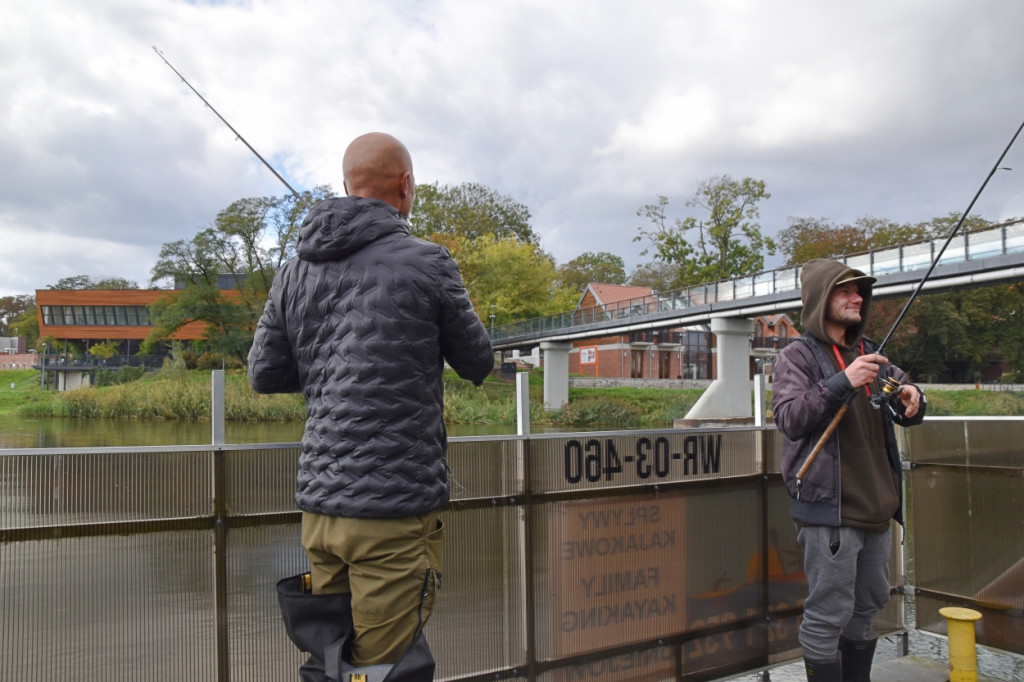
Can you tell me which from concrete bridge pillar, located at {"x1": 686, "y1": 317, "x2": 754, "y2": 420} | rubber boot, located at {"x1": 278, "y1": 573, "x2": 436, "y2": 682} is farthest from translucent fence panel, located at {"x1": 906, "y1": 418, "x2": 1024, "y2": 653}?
concrete bridge pillar, located at {"x1": 686, "y1": 317, "x2": 754, "y2": 420}

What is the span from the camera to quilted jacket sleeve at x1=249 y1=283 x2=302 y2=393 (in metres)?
2.26

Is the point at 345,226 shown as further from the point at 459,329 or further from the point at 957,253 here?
the point at 957,253

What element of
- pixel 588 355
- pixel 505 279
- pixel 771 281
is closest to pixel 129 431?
pixel 505 279

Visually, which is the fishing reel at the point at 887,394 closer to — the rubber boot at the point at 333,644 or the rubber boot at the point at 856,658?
the rubber boot at the point at 856,658

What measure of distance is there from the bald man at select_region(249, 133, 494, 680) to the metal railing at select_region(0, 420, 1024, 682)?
0.74 meters

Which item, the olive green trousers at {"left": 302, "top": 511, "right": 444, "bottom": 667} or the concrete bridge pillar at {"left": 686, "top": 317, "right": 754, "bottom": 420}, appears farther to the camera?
the concrete bridge pillar at {"left": 686, "top": 317, "right": 754, "bottom": 420}

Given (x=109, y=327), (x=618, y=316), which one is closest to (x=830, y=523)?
(x=618, y=316)

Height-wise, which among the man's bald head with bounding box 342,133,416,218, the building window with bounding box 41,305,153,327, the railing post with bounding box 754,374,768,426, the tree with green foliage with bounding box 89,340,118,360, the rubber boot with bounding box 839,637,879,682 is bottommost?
the rubber boot with bounding box 839,637,879,682

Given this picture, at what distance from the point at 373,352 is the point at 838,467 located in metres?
1.91

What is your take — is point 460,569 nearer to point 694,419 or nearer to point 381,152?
point 381,152

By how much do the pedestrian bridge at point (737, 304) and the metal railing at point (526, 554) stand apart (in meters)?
9.77

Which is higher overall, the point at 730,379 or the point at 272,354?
the point at 272,354

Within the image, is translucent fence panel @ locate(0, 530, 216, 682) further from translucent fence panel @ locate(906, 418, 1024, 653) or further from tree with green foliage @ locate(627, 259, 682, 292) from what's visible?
tree with green foliage @ locate(627, 259, 682, 292)

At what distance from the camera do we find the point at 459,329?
6.99 ft
